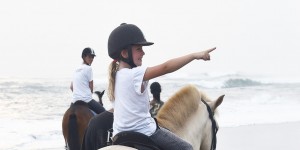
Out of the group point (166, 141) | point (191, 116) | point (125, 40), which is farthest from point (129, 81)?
point (191, 116)

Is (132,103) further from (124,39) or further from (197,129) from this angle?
(197,129)

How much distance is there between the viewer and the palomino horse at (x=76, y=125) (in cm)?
781

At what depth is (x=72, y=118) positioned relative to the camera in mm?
7863

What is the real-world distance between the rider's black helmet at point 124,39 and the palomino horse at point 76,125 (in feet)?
14.0

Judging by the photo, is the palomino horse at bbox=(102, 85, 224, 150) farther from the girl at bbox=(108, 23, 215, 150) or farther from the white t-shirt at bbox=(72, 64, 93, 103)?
the white t-shirt at bbox=(72, 64, 93, 103)

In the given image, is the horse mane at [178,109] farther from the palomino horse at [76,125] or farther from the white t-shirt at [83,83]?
the white t-shirt at [83,83]

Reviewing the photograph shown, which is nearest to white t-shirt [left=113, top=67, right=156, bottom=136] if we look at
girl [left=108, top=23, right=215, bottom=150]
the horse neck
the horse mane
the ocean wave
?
girl [left=108, top=23, right=215, bottom=150]

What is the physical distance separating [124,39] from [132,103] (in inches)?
18.8

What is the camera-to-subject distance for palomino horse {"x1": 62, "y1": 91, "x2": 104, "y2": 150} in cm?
781

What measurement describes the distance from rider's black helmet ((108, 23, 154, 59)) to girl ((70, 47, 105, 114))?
435 cm

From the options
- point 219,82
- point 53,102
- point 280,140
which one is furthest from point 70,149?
point 219,82

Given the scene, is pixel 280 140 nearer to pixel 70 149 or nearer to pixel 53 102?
pixel 70 149

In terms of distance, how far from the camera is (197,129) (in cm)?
468

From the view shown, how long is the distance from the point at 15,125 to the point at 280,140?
10.5m
